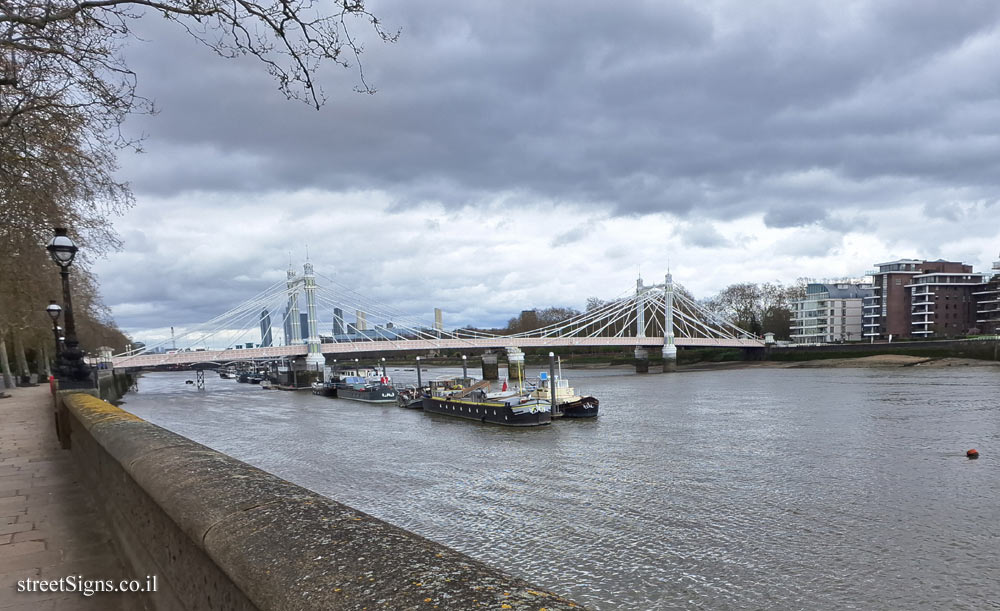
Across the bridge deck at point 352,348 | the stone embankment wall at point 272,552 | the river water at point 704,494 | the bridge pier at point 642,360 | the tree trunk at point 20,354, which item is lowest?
the bridge pier at point 642,360

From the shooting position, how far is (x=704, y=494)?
44.8ft

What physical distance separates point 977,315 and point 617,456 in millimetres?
78383

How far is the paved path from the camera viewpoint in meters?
2.93

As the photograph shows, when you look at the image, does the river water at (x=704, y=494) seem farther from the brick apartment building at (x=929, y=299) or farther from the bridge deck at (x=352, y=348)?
the brick apartment building at (x=929, y=299)

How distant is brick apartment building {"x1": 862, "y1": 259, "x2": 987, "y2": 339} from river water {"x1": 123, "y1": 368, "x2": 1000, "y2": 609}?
52320 millimetres

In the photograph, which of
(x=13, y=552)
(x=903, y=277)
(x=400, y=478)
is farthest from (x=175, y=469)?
(x=903, y=277)

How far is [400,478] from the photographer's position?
1656 centimetres

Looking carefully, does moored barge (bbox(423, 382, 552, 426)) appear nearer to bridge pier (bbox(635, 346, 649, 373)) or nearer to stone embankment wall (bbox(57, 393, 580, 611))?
stone embankment wall (bbox(57, 393, 580, 611))

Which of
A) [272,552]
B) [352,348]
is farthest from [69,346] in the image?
[352,348]

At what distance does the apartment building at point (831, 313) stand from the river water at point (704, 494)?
199 ft

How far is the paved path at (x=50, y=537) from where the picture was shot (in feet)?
9.60

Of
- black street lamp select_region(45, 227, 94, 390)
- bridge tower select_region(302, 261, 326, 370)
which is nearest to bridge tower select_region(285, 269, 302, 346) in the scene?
bridge tower select_region(302, 261, 326, 370)

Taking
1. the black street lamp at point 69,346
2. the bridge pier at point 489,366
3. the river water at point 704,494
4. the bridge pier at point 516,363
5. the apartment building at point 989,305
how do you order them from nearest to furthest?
the black street lamp at point 69,346, the river water at point 704,494, the bridge pier at point 516,363, the bridge pier at point 489,366, the apartment building at point 989,305

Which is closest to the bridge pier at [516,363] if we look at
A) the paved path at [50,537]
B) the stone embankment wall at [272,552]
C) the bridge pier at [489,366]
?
the bridge pier at [489,366]
